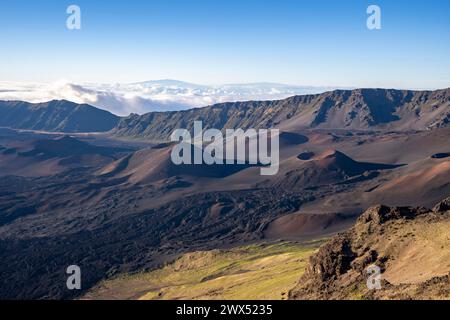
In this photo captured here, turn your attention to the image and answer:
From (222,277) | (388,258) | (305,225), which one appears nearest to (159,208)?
(305,225)

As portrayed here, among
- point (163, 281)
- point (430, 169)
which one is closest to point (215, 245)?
point (163, 281)

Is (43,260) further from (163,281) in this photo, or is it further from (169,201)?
(169,201)

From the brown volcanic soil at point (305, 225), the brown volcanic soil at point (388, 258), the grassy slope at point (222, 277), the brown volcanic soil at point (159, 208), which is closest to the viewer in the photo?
the brown volcanic soil at point (388, 258)

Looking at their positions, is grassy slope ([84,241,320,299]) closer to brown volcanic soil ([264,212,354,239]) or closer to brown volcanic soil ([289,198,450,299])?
brown volcanic soil ([289,198,450,299])

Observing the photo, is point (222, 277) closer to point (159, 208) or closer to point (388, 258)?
point (388, 258)

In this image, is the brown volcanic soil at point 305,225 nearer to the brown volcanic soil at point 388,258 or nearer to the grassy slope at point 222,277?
the grassy slope at point 222,277

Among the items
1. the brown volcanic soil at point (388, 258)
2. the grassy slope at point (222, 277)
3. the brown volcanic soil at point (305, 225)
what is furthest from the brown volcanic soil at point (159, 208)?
the brown volcanic soil at point (388, 258)

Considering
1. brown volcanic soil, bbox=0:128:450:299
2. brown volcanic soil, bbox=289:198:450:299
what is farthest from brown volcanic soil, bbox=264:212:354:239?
brown volcanic soil, bbox=289:198:450:299
